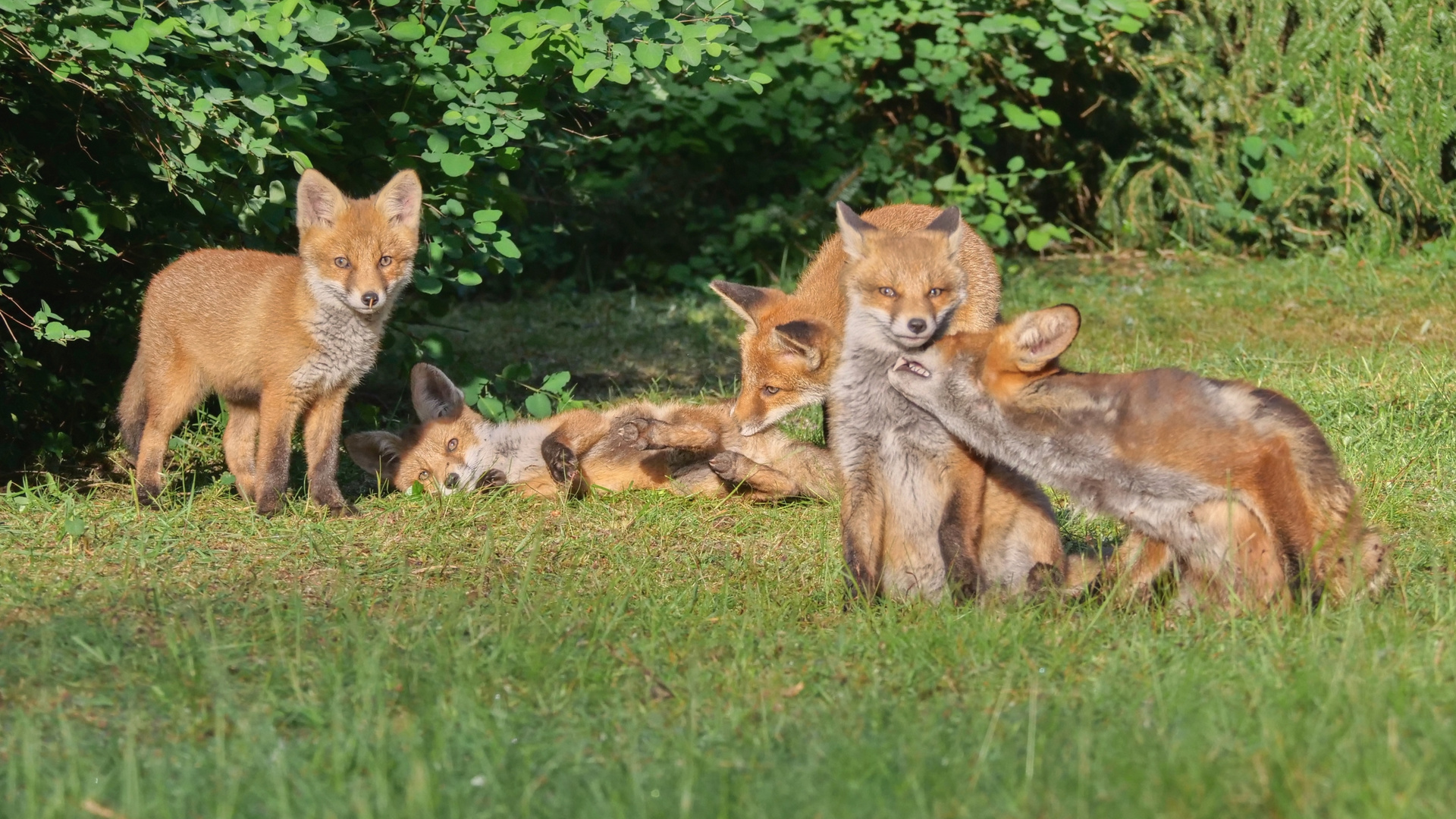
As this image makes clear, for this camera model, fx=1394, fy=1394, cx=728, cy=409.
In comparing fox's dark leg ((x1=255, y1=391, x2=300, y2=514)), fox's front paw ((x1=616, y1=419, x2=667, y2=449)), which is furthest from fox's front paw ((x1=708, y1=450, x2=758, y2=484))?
fox's dark leg ((x1=255, y1=391, x2=300, y2=514))

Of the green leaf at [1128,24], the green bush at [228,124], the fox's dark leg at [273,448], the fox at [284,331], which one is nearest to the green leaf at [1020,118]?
the green leaf at [1128,24]

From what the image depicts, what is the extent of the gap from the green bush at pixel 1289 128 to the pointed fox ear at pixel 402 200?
23.8 ft

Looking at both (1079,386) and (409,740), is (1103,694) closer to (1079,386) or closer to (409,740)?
(1079,386)

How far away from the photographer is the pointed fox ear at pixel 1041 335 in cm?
443

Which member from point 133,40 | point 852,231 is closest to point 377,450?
point 133,40

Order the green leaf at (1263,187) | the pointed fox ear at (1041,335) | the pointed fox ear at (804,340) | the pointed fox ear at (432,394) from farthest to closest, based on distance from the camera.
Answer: the green leaf at (1263,187) → the pointed fox ear at (432,394) → the pointed fox ear at (804,340) → the pointed fox ear at (1041,335)

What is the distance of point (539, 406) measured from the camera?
285 inches

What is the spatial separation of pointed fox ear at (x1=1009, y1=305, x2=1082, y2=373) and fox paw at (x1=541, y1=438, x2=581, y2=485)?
2.42 m

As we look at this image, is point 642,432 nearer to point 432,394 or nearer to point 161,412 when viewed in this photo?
point 432,394

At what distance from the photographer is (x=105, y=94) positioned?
562cm

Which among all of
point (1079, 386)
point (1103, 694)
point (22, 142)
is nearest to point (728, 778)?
point (1103, 694)

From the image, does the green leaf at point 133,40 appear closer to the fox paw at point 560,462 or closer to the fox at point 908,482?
the fox paw at point 560,462

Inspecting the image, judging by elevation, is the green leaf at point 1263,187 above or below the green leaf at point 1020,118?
below

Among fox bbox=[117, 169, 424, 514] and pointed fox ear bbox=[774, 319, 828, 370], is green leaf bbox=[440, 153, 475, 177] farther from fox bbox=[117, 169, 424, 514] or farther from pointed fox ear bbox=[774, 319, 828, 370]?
pointed fox ear bbox=[774, 319, 828, 370]
